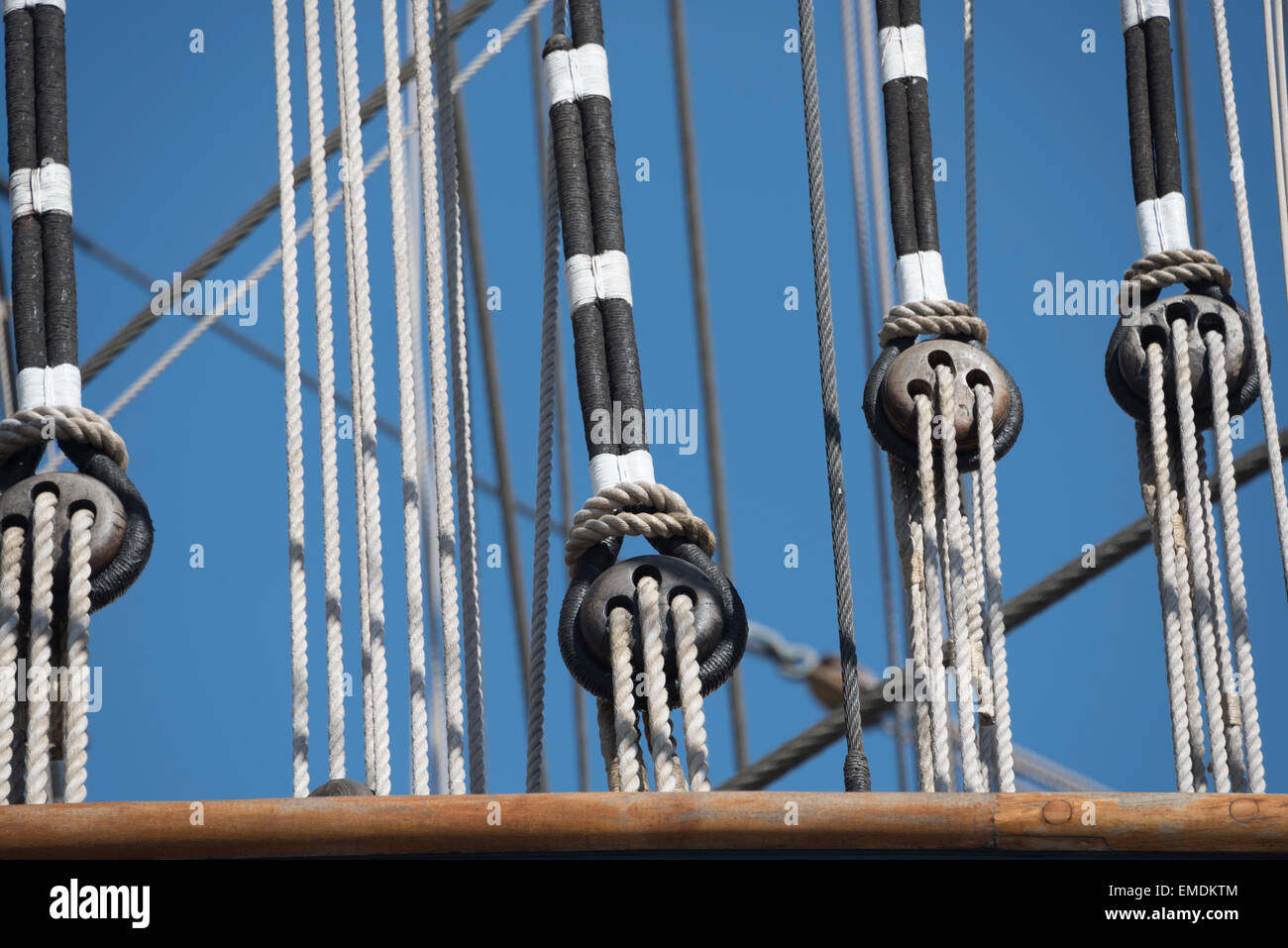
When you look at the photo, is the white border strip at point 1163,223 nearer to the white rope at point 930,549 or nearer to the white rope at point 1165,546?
the white rope at point 1165,546

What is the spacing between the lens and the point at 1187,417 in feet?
10.2

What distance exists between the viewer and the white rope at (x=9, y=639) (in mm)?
2662

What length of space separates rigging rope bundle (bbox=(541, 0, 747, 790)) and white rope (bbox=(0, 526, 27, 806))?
72 centimetres

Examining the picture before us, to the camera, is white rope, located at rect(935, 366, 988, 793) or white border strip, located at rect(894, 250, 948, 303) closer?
white rope, located at rect(935, 366, 988, 793)

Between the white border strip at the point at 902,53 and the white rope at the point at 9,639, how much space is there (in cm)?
160

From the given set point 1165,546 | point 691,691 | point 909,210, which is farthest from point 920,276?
point 691,691

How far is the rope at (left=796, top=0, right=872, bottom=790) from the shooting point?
9.25 feet

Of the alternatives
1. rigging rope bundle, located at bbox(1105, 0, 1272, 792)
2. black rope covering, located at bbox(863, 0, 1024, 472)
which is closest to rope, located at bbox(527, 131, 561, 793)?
black rope covering, located at bbox(863, 0, 1024, 472)

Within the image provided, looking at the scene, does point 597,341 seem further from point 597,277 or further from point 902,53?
point 902,53

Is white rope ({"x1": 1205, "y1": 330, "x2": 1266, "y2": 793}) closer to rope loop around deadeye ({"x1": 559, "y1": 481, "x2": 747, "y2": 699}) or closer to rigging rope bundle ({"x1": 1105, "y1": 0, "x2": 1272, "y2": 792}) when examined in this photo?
rigging rope bundle ({"x1": 1105, "y1": 0, "x2": 1272, "y2": 792})

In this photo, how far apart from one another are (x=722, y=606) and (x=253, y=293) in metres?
3.62

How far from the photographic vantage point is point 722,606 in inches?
105

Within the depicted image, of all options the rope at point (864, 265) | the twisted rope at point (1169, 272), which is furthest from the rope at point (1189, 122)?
the twisted rope at point (1169, 272)
